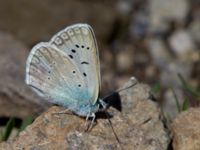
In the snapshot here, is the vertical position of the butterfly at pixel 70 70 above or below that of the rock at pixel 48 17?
below

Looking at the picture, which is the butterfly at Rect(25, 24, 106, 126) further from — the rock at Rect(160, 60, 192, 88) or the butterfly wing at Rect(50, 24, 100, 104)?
the rock at Rect(160, 60, 192, 88)

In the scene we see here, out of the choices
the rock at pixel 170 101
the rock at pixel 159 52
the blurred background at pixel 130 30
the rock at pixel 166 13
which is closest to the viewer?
the rock at pixel 170 101

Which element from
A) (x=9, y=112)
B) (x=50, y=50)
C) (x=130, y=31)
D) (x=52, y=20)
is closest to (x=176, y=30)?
(x=130, y=31)

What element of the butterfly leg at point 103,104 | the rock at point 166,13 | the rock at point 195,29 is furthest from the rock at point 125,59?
the butterfly leg at point 103,104

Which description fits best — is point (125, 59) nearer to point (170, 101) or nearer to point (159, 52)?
point (159, 52)

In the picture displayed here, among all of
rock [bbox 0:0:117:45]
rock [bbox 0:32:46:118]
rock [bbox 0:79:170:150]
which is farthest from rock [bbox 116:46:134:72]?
rock [bbox 0:79:170:150]

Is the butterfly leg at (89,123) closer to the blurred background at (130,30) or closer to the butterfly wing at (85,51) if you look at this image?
the butterfly wing at (85,51)

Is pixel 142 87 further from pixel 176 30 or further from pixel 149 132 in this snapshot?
pixel 176 30
